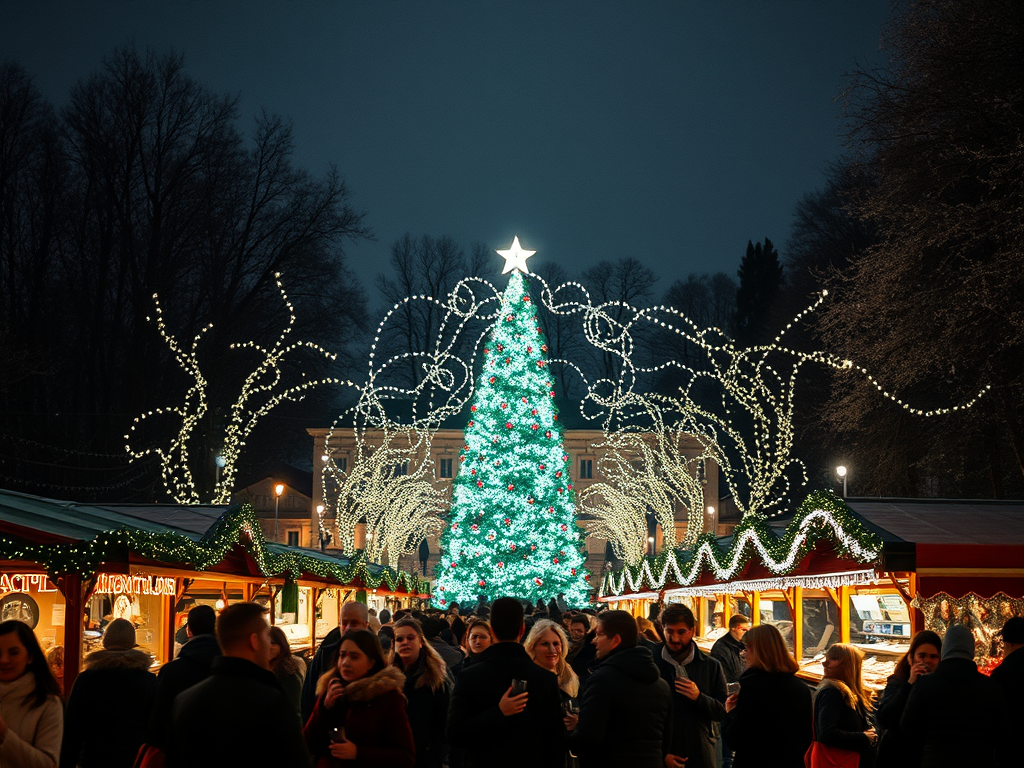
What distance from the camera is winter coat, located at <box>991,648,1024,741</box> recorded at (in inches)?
258

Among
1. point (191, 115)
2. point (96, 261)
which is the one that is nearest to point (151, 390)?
point (96, 261)

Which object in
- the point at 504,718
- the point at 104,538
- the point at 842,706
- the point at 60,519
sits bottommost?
the point at 842,706

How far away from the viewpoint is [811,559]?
13773 millimetres

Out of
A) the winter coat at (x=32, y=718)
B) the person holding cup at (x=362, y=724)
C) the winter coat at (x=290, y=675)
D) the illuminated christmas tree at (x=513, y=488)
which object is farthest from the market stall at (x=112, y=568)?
the illuminated christmas tree at (x=513, y=488)

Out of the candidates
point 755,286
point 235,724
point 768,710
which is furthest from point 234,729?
point 755,286

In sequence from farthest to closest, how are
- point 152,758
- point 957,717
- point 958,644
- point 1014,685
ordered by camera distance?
point 1014,685 < point 958,644 < point 957,717 < point 152,758

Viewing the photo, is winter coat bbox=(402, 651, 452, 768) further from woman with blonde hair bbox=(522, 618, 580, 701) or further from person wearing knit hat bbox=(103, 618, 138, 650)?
person wearing knit hat bbox=(103, 618, 138, 650)

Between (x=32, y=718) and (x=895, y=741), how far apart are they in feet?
14.2

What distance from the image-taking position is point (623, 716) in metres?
5.58

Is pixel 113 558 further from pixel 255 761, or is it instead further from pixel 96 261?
pixel 96 261

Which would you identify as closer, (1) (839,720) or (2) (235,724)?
(2) (235,724)

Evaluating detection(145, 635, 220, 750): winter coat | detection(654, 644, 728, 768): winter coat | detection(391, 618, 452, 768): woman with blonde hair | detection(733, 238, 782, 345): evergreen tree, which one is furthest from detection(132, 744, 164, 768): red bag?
detection(733, 238, 782, 345): evergreen tree

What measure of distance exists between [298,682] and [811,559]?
7401 mm

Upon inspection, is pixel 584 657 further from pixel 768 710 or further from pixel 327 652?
pixel 768 710
